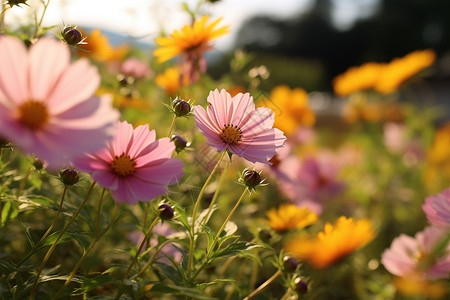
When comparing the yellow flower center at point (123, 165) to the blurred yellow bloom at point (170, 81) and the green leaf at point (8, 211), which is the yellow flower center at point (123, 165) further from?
the blurred yellow bloom at point (170, 81)

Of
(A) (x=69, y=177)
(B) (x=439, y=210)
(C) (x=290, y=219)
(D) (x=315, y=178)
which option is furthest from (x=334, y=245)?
(D) (x=315, y=178)

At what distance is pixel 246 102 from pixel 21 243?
0.55 meters

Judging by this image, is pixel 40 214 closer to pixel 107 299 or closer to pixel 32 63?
pixel 107 299

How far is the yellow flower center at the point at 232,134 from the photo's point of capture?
0.52 m

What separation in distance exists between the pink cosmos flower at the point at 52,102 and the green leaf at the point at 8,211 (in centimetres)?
21

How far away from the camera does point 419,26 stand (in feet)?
48.3

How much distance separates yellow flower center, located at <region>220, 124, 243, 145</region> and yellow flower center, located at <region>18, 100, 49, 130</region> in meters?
0.22

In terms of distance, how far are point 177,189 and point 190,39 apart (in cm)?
26

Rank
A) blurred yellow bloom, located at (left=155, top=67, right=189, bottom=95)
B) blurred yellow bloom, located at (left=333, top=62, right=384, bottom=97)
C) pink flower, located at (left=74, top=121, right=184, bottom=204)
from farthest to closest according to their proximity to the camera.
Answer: blurred yellow bloom, located at (left=333, top=62, right=384, bottom=97) < blurred yellow bloom, located at (left=155, top=67, right=189, bottom=95) < pink flower, located at (left=74, top=121, right=184, bottom=204)

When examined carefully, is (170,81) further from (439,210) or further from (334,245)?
(439,210)

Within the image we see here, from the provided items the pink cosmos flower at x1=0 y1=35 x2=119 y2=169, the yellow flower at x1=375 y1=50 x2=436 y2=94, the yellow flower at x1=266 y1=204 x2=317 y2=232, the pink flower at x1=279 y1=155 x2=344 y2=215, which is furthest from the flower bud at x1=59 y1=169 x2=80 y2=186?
the yellow flower at x1=375 y1=50 x2=436 y2=94

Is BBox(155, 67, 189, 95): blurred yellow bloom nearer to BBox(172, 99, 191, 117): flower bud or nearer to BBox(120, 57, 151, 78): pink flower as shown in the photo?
BBox(120, 57, 151, 78): pink flower

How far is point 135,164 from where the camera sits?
18.3 inches

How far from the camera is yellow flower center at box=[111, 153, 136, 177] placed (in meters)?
0.45
